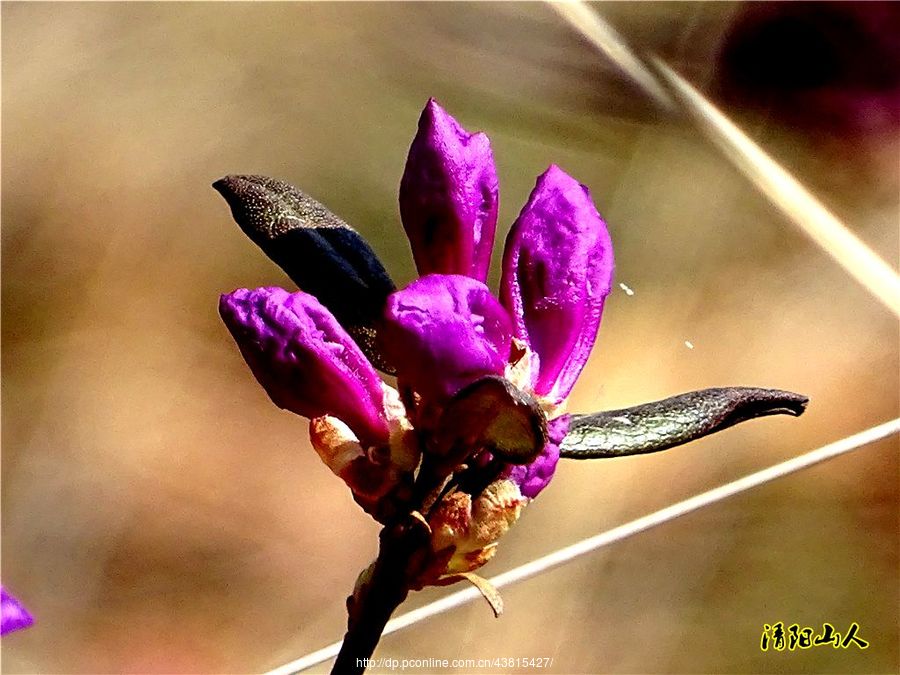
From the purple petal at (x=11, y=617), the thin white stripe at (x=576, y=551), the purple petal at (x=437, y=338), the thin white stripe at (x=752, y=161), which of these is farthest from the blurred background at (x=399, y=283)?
the purple petal at (x=437, y=338)

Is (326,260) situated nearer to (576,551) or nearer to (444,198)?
(444,198)

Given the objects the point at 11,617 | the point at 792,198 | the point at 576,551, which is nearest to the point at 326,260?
the point at 11,617

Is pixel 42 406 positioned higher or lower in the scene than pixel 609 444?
higher

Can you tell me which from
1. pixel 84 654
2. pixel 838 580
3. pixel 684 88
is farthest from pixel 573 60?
pixel 84 654

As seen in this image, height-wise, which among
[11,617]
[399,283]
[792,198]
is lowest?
[11,617]

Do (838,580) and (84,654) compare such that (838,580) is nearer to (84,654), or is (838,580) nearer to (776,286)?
(776,286)

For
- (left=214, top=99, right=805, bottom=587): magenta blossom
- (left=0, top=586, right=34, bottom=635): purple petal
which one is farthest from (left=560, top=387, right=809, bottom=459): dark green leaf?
(left=0, top=586, right=34, bottom=635): purple petal
